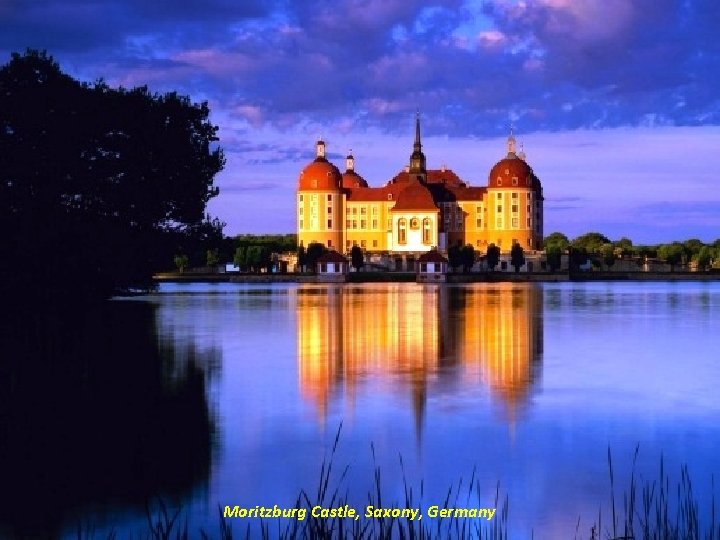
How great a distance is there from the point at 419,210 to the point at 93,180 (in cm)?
7949

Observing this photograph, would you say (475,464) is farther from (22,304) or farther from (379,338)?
(22,304)

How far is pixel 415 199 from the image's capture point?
117250mm

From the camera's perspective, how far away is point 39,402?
12.9 metres

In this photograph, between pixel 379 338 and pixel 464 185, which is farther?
pixel 464 185

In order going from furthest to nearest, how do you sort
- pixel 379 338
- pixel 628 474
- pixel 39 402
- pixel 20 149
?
pixel 20 149
pixel 379 338
pixel 39 402
pixel 628 474

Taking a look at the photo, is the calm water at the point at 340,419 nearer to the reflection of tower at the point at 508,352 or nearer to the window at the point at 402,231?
the reflection of tower at the point at 508,352

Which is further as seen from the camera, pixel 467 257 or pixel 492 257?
pixel 492 257

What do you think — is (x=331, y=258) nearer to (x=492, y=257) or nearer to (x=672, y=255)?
(x=492, y=257)

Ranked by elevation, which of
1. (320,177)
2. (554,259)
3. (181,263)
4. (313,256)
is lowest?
(554,259)

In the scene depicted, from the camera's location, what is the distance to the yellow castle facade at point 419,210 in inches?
4599

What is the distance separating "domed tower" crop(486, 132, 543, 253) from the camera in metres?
119

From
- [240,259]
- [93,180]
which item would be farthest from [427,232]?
[93,180]

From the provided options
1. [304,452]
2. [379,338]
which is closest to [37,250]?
[379,338]

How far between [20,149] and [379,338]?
57.8 ft
